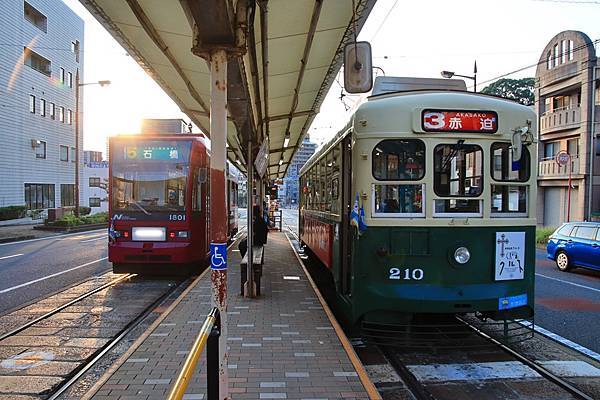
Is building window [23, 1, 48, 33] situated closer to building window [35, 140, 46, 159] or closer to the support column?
building window [35, 140, 46, 159]

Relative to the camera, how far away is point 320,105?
38.7ft

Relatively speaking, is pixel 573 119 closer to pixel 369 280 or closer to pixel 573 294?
pixel 573 294

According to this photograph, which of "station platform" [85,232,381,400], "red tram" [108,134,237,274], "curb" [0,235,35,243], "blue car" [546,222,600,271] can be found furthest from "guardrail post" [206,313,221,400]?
"curb" [0,235,35,243]

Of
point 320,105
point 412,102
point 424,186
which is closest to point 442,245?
point 424,186

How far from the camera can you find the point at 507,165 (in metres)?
6.12

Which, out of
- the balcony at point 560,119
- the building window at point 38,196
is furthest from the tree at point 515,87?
the building window at point 38,196

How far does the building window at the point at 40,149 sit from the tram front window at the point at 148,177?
1071 inches

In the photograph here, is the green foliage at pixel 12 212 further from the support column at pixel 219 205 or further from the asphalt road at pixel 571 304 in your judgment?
the support column at pixel 219 205

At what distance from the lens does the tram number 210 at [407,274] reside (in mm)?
5746

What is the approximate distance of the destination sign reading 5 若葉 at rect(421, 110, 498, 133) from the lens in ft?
19.2

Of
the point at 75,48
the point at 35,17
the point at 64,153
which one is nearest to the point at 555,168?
the point at 64,153

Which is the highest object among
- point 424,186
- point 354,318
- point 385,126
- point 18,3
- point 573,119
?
point 18,3

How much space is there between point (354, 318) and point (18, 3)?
34368 millimetres

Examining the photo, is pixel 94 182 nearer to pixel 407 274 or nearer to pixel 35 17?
pixel 35 17
